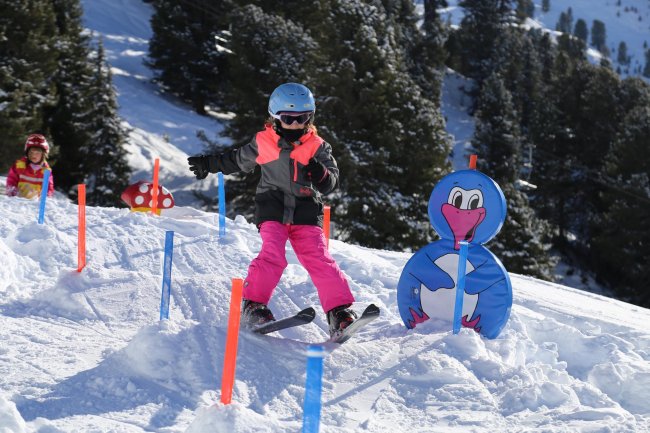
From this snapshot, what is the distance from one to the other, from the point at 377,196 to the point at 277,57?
8.64m

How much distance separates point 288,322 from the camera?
468 cm

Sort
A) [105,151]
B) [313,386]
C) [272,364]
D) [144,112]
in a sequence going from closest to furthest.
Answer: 1. [313,386]
2. [272,364]
3. [105,151]
4. [144,112]

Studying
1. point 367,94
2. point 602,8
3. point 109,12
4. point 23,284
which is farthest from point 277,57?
point 602,8

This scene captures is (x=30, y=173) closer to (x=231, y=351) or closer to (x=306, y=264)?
(x=306, y=264)

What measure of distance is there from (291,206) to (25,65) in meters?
20.6

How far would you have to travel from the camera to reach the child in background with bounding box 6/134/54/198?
10.2 meters

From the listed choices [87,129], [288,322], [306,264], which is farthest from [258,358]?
[87,129]

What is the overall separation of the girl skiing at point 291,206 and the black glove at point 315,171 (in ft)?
0.17

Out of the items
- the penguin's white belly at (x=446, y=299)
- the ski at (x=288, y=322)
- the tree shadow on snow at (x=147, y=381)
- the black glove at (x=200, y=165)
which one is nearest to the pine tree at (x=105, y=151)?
the black glove at (x=200, y=165)

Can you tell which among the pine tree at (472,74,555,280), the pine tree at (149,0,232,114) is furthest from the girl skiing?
the pine tree at (149,0,232,114)

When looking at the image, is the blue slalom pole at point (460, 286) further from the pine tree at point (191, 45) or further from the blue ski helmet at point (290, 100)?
the pine tree at point (191, 45)

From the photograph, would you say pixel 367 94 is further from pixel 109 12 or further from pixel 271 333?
pixel 109 12

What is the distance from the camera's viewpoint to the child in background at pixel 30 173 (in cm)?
1024

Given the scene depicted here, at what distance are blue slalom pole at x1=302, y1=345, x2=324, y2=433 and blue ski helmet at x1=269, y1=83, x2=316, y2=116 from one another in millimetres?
2502
